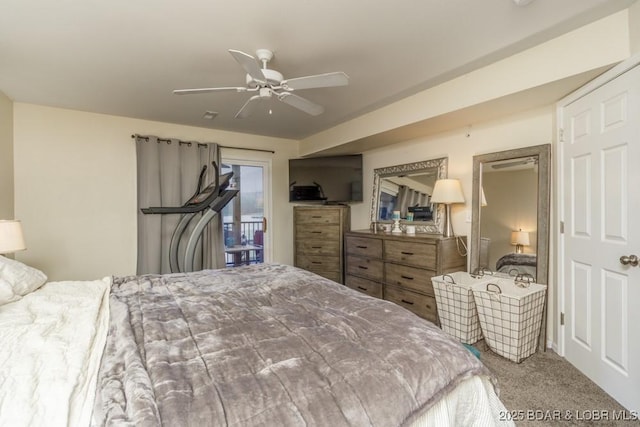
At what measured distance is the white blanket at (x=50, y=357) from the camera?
787 millimetres

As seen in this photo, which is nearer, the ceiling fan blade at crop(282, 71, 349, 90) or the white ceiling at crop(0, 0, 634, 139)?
the white ceiling at crop(0, 0, 634, 139)

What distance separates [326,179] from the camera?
15.0 feet

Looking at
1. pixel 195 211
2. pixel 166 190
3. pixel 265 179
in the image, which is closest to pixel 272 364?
pixel 195 211

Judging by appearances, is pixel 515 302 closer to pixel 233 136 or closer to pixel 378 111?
pixel 378 111

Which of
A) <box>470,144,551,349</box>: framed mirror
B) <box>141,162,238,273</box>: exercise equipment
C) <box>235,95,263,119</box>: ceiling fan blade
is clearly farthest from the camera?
<box>141,162,238,273</box>: exercise equipment

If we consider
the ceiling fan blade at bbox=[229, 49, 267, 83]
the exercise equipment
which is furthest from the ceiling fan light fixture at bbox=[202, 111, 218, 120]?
the ceiling fan blade at bbox=[229, 49, 267, 83]

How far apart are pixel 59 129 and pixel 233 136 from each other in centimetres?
199

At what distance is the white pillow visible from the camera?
1638mm

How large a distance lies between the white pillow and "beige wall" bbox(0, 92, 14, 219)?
4.99 feet

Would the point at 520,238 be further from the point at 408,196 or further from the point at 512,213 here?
the point at 408,196

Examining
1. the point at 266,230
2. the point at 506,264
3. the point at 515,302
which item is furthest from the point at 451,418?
the point at 266,230

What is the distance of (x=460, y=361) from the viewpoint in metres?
1.17

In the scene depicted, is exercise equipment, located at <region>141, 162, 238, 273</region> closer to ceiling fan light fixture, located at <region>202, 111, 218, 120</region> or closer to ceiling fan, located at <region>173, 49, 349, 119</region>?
ceiling fan light fixture, located at <region>202, 111, 218, 120</region>

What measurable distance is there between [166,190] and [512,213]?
395 centimetres
